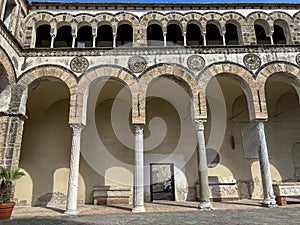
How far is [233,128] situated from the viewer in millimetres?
11930

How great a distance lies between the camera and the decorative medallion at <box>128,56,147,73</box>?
8.96 meters

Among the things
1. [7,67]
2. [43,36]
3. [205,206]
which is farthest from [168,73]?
[43,36]

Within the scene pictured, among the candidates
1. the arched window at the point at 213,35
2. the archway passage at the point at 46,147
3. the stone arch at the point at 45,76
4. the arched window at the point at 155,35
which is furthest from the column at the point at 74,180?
the arched window at the point at 213,35

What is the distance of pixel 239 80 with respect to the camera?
913cm

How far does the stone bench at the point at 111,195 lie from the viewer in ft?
33.0

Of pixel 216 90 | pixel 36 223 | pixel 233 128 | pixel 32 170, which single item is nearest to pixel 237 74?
pixel 216 90

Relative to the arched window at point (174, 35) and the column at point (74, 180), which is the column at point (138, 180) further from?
the arched window at point (174, 35)

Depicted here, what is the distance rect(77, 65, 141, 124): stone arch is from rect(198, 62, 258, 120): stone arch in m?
2.37

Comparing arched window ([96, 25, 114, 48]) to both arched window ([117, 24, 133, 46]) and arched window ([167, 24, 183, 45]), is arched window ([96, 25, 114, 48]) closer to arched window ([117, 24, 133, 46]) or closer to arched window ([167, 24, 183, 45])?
arched window ([117, 24, 133, 46])

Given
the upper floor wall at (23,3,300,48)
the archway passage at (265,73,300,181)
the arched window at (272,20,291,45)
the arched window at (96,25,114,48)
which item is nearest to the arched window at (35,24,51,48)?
the upper floor wall at (23,3,300,48)

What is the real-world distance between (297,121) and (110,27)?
10157 mm

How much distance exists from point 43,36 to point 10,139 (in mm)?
5055

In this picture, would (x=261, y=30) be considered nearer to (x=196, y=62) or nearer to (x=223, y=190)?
(x=196, y=62)

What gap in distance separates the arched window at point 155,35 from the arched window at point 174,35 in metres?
0.35
